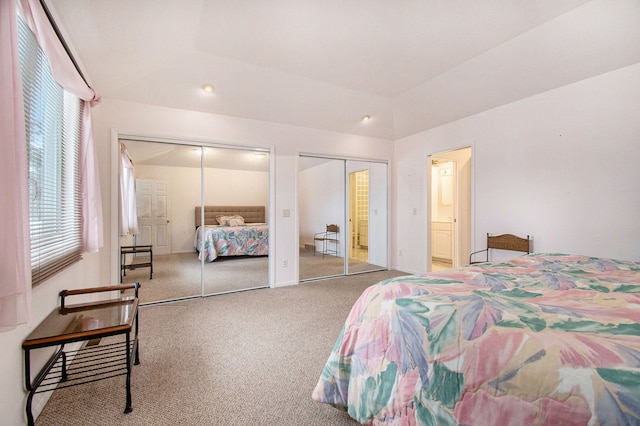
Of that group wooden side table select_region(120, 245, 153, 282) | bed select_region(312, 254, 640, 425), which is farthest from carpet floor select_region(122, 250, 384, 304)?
bed select_region(312, 254, 640, 425)

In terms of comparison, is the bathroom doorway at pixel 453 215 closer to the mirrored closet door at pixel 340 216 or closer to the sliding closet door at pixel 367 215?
the sliding closet door at pixel 367 215

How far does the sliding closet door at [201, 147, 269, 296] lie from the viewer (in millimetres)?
3777

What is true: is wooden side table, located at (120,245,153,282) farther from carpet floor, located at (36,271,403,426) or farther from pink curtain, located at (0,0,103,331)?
pink curtain, located at (0,0,103,331)

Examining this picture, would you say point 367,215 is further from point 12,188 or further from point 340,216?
point 12,188

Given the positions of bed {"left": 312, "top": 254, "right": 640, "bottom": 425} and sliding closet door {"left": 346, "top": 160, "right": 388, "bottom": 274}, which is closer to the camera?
bed {"left": 312, "top": 254, "right": 640, "bottom": 425}

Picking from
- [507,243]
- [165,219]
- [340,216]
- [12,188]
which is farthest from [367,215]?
[12,188]

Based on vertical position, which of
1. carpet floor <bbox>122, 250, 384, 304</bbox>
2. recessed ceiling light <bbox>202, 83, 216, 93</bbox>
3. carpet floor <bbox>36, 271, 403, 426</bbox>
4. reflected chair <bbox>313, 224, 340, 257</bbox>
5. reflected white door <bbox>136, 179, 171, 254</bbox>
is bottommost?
carpet floor <bbox>36, 271, 403, 426</bbox>

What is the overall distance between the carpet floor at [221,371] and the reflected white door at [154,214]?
0.81 meters

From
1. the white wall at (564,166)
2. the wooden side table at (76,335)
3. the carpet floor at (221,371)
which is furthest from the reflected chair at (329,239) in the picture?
the wooden side table at (76,335)

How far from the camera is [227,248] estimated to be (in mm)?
4133

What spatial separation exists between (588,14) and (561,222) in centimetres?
195

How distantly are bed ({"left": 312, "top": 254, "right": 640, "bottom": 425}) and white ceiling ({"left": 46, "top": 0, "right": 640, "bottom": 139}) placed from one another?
87.1 inches

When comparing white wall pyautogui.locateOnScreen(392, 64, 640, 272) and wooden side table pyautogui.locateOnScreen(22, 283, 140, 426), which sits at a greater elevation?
white wall pyautogui.locateOnScreen(392, 64, 640, 272)

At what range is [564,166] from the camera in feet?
9.84
